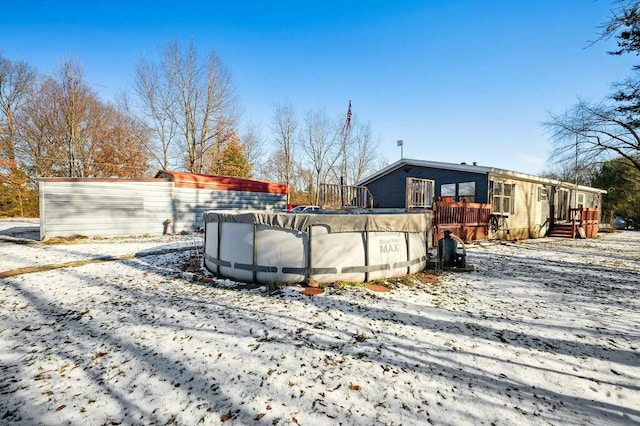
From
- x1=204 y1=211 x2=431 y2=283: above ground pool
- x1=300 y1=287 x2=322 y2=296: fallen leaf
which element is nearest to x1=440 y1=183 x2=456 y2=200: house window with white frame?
x1=204 y1=211 x2=431 y2=283: above ground pool

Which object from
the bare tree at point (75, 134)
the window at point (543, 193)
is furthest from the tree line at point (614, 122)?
the bare tree at point (75, 134)

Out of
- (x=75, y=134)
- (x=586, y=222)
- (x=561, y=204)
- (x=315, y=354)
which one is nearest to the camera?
(x=315, y=354)

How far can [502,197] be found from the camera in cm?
1384

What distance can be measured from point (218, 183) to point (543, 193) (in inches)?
761

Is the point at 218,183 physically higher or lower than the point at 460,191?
higher

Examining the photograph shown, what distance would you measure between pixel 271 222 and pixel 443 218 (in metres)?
7.98

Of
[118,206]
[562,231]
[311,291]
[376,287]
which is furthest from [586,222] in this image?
[118,206]

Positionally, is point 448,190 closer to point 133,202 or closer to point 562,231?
point 562,231

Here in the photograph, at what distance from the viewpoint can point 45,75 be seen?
2205 centimetres

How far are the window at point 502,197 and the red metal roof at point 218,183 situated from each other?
40.4 ft

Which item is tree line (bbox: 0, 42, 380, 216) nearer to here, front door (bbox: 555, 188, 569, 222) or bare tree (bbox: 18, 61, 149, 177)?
bare tree (bbox: 18, 61, 149, 177)

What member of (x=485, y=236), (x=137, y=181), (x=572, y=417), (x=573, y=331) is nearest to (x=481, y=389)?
(x=572, y=417)

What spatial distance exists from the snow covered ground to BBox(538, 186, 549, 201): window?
1257 cm

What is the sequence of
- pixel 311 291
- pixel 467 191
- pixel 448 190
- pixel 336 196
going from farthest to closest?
pixel 448 190, pixel 467 191, pixel 336 196, pixel 311 291
